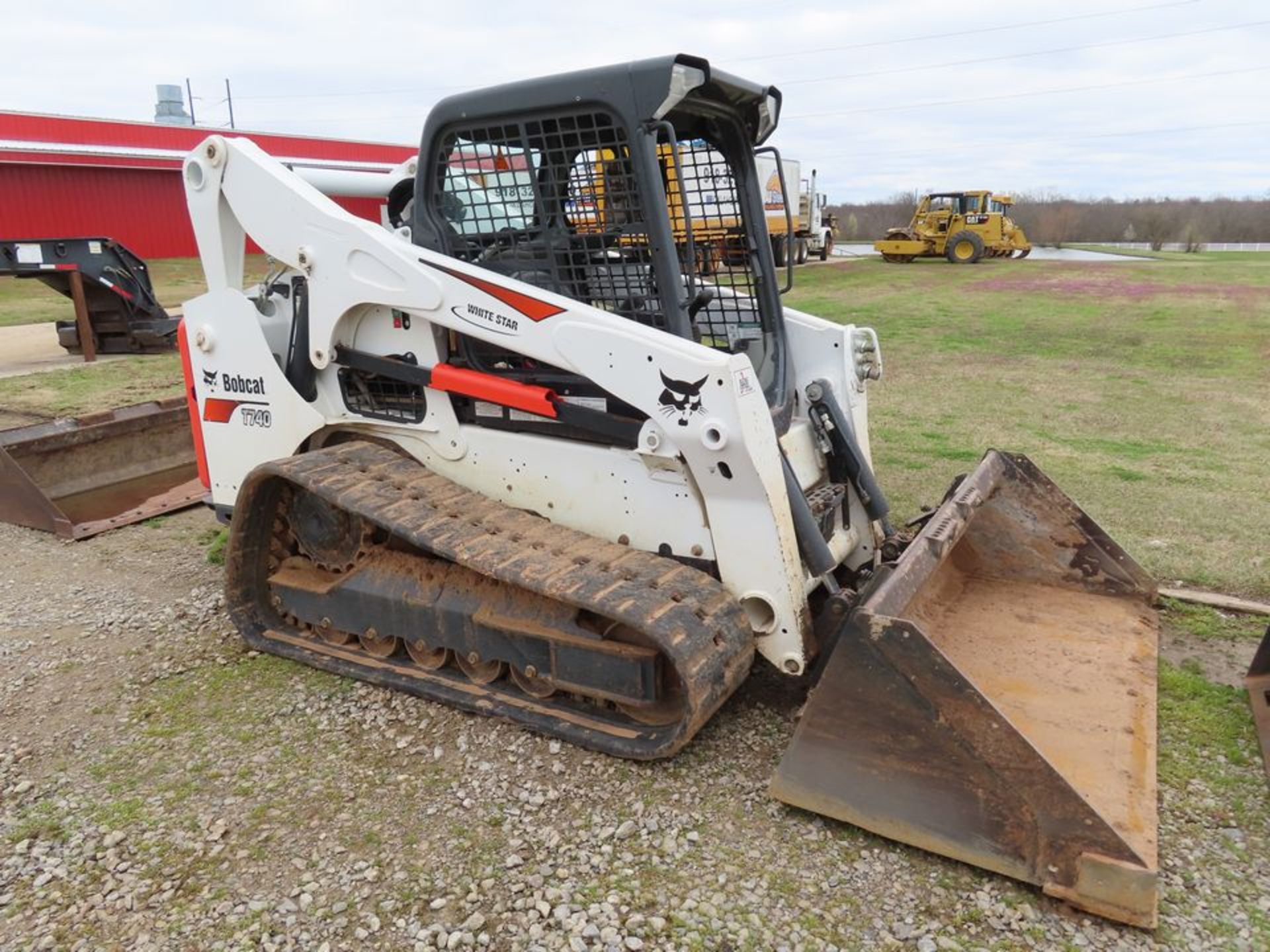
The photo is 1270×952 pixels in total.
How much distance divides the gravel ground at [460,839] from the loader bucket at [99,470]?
6.85ft

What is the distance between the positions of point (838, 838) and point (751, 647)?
670 millimetres

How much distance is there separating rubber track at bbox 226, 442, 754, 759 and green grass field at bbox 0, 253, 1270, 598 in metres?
2.98

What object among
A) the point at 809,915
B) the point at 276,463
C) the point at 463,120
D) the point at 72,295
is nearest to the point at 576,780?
the point at 809,915

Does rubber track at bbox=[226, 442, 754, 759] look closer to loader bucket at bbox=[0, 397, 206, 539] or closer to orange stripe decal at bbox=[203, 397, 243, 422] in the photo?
orange stripe decal at bbox=[203, 397, 243, 422]

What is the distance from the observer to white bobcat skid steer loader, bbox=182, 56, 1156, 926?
2.91 meters

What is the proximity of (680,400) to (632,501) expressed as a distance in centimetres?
54

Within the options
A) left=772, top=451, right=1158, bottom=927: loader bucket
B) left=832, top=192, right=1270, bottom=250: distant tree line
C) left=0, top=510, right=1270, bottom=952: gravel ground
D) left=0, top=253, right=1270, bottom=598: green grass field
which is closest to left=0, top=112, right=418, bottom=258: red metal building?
left=0, top=253, right=1270, bottom=598: green grass field

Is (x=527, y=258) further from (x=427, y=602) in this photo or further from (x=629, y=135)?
(x=427, y=602)

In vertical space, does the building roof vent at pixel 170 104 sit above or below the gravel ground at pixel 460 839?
above

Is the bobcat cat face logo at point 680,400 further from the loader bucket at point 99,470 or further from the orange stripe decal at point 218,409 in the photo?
the loader bucket at point 99,470

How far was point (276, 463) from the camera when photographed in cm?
393

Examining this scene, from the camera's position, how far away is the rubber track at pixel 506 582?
319cm

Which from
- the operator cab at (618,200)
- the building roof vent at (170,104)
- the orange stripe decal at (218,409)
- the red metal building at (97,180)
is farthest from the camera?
the building roof vent at (170,104)

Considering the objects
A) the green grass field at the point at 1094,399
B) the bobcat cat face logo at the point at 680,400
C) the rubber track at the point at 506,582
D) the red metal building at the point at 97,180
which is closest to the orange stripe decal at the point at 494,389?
the rubber track at the point at 506,582
